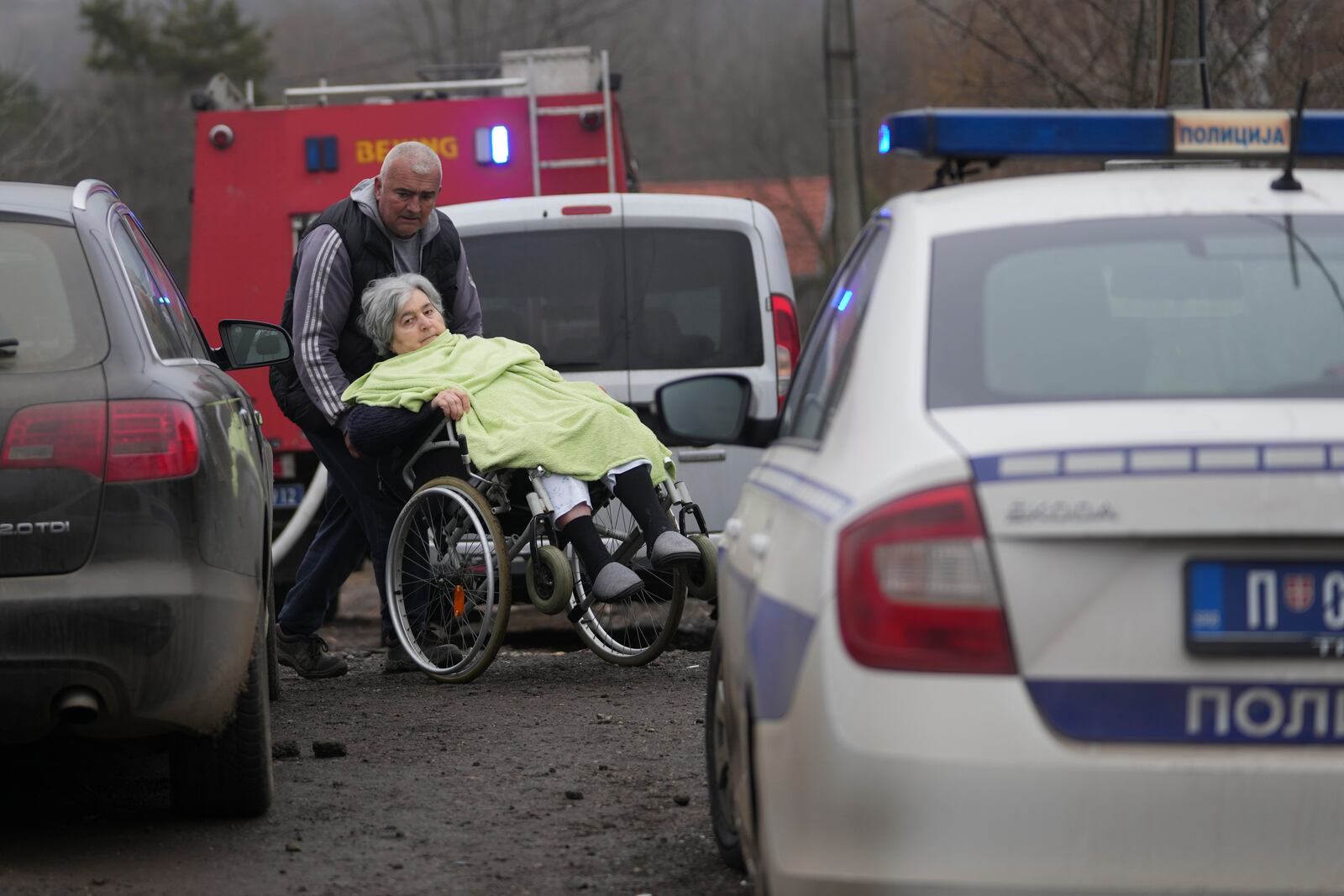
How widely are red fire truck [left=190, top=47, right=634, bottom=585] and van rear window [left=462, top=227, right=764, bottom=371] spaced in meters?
4.21

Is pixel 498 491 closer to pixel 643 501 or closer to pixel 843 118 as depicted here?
pixel 643 501

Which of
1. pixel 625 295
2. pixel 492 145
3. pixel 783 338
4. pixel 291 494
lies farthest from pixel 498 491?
pixel 492 145

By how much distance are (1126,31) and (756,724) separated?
43.3 ft

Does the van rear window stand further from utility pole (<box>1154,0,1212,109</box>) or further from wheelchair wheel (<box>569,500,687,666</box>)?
utility pole (<box>1154,0,1212,109</box>)

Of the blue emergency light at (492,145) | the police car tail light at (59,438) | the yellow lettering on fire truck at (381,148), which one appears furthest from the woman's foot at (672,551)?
the yellow lettering on fire truck at (381,148)

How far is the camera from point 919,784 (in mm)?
2773

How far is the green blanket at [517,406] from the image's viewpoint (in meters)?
7.03

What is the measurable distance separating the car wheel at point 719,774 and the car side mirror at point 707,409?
0.46 m

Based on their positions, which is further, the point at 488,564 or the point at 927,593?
the point at 488,564

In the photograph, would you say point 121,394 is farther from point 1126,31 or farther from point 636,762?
point 1126,31

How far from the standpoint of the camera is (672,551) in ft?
22.6

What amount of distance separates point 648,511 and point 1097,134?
3.52 meters

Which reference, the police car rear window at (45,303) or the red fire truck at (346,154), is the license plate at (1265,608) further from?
the red fire truck at (346,154)

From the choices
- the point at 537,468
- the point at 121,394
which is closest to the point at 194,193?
the point at 537,468
